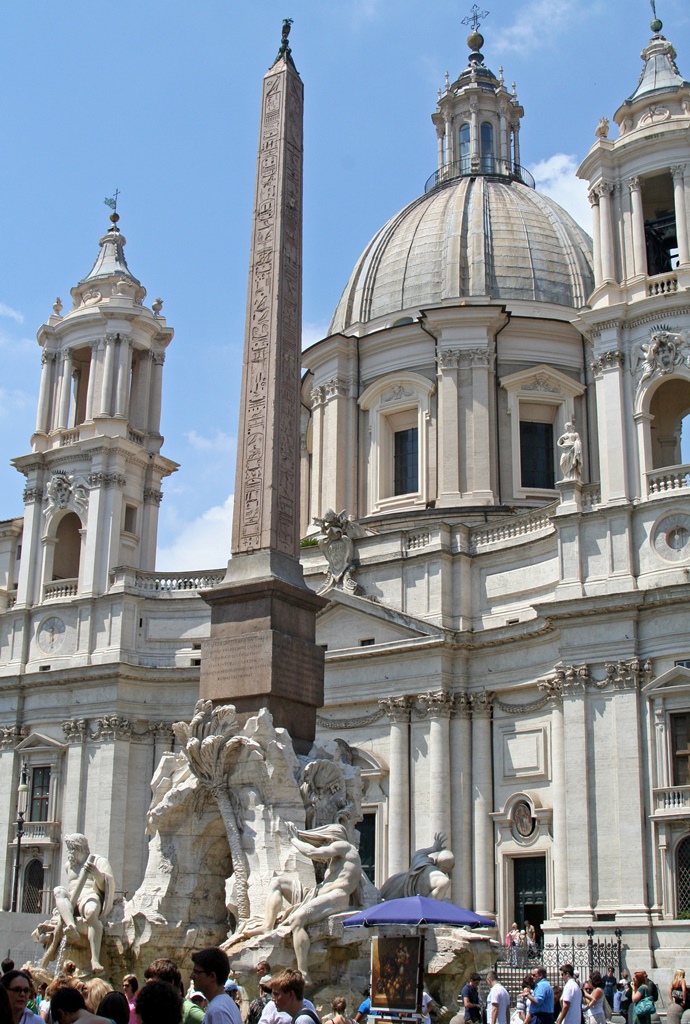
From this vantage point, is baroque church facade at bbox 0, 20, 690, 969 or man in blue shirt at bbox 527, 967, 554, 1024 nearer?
man in blue shirt at bbox 527, 967, 554, 1024

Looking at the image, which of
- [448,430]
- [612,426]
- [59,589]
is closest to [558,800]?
[612,426]

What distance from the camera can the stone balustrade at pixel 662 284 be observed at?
3388cm

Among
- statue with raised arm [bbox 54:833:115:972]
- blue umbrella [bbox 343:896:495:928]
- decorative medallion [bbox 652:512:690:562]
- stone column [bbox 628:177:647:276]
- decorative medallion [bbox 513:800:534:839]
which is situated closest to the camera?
blue umbrella [bbox 343:896:495:928]

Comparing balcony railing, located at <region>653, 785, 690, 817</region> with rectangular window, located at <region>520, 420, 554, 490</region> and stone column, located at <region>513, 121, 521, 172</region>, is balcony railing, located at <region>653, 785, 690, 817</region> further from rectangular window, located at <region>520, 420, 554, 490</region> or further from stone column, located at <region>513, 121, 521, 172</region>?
stone column, located at <region>513, 121, 521, 172</region>

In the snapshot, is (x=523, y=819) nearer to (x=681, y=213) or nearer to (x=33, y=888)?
(x=33, y=888)

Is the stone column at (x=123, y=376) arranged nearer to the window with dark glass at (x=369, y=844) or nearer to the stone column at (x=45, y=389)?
the stone column at (x=45, y=389)

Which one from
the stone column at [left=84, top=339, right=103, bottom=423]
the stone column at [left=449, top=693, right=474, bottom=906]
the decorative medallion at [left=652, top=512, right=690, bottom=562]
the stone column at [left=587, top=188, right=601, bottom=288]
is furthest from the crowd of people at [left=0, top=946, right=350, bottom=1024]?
the stone column at [left=84, top=339, right=103, bottom=423]

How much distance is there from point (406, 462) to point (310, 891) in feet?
93.5

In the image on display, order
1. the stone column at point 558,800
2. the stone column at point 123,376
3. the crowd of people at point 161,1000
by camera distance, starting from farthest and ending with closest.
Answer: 1. the stone column at point 123,376
2. the stone column at point 558,800
3. the crowd of people at point 161,1000

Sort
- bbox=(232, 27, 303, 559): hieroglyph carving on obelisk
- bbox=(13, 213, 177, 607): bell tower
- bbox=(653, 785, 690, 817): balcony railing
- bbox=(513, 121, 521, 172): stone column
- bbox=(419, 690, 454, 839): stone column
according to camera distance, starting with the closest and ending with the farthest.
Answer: bbox=(232, 27, 303, 559): hieroglyph carving on obelisk < bbox=(653, 785, 690, 817): balcony railing < bbox=(419, 690, 454, 839): stone column < bbox=(13, 213, 177, 607): bell tower < bbox=(513, 121, 521, 172): stone column

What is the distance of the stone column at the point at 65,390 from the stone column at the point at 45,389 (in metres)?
0.60

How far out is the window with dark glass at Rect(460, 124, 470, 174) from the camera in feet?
167

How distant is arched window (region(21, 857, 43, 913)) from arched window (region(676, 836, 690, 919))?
2016 cm

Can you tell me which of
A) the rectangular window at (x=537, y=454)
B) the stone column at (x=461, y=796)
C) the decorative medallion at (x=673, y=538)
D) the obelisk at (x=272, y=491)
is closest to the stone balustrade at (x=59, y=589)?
the stone column at (x=461, y=796)
